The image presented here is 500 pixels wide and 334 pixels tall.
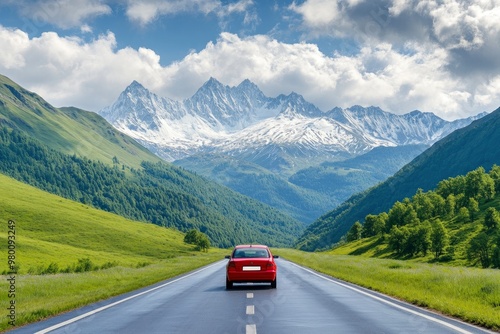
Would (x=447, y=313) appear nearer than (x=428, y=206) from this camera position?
Yes

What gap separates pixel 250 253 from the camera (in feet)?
106

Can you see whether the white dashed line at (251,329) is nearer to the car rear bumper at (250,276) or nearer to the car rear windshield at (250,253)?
the car rear bumper at (250,276)

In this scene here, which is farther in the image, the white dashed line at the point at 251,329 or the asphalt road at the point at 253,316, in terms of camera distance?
the asphalt road at the point at 253,316

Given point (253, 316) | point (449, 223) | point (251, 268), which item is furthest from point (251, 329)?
point (449, 223)

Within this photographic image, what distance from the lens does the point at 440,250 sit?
416 ft

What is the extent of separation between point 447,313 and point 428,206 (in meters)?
157

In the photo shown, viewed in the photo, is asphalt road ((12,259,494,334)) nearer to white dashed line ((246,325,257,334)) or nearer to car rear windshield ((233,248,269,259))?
white dashed line ((246,325,257,334))

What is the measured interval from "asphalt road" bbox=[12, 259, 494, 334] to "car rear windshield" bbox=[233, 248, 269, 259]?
463cm

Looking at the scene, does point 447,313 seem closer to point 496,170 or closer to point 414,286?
point 414,286

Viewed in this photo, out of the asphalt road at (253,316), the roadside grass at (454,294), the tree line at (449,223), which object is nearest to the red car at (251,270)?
the asphalt road at (253,316)

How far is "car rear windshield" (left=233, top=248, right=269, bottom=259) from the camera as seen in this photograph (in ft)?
105

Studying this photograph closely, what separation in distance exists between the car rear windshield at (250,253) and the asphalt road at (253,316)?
463 cm

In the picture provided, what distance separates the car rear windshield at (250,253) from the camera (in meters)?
31.9

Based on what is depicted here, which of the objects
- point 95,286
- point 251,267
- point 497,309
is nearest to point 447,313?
point 497,309
